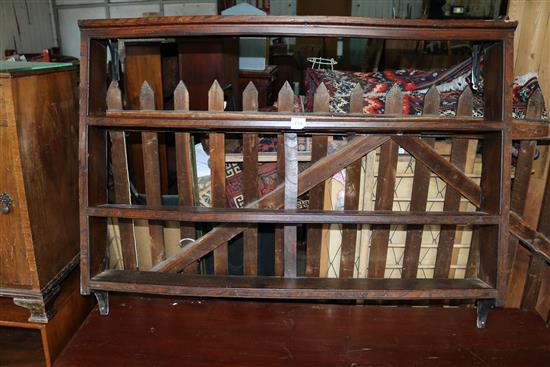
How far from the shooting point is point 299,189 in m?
1.51

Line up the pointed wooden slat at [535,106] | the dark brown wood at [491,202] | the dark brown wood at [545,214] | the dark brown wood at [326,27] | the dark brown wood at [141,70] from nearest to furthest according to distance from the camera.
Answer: the dark brown wood at [326,27], the dark brown wood at [491,202], the pointed wooden slat at [535,106], the dark brown wood at [545,214], the dark brown wood at [141,70]

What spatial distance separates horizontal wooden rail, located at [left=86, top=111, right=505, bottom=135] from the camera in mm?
1286

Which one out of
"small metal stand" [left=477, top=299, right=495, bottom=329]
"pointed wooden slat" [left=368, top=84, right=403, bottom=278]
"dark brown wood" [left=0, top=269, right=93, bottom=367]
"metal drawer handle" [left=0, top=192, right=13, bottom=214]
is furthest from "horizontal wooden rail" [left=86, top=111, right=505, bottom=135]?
"dark brown wood" [left=0, top=269, right=93, bottom=367]

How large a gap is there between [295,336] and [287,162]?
0.58 m

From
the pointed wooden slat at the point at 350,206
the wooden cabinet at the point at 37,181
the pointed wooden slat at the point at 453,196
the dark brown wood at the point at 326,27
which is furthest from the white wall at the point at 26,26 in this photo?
the pointed wooden slat at the point at 453,196

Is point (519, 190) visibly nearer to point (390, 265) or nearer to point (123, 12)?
point (390, 265)

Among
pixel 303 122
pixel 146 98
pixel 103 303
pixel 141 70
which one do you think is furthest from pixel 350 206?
pixel 141 70

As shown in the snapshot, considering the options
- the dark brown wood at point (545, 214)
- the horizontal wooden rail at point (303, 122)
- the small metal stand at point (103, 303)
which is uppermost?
the horizontal wooden rail at point (303, 122)

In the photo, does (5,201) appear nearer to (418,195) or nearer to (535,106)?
(418,195)

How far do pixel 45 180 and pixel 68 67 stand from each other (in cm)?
42

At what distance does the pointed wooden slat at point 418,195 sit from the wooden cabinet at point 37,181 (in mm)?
1267

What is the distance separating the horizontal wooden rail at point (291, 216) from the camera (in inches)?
52.7

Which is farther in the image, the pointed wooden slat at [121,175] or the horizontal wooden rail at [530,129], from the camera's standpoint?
the horizontal wooden rail at [530,129]

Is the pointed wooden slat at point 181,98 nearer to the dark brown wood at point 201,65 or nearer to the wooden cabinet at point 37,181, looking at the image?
the wooden cabinet at point 37,181
